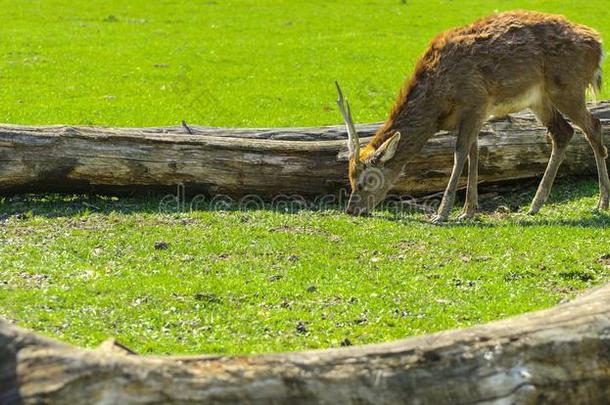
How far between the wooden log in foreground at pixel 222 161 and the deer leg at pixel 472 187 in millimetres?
800

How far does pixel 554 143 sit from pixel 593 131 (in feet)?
2.30

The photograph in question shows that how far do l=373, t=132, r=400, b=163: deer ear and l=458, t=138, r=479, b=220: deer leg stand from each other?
1.33m

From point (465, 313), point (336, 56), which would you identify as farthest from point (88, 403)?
point (336, 56)

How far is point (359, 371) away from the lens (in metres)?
5.51

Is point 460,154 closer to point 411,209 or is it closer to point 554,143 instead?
point 411,209

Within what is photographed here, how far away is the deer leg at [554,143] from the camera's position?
14.8 m

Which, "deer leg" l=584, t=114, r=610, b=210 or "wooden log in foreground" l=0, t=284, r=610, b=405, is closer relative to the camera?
"wooden log in foreground" l=0, t=284, r=610, b=405

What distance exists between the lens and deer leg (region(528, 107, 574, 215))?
48.6 feet

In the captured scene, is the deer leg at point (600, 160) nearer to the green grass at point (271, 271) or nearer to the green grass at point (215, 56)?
the green grass at point (271, 271)

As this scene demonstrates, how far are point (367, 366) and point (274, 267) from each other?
626 cm

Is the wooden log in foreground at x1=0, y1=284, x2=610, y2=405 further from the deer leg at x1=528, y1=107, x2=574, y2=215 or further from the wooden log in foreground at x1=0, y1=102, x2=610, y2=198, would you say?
the wooden log in foreground at x1=0, y1=102, x2=610, y2=198

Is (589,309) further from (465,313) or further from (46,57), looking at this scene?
(46,57)

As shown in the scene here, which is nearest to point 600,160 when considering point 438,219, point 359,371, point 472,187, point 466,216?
point 472,187

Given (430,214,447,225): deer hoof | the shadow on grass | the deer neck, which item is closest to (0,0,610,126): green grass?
the shadow on grass
